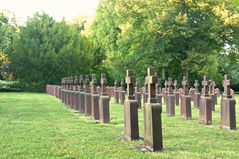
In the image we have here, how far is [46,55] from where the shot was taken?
5384 cm

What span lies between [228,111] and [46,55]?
137 ft

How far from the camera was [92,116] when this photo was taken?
17.2m

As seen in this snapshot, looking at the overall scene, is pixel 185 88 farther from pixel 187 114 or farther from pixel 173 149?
pixel 173 149

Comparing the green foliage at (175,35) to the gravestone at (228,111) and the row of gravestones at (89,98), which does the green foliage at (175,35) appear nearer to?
the row of gravestones at (89,98)

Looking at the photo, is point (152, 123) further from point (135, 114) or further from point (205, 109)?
point (205, 109)

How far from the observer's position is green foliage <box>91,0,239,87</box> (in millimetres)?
44281

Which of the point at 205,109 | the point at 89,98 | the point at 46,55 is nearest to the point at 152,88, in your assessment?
the point at 205,109

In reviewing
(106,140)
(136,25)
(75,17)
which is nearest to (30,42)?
(136,25)

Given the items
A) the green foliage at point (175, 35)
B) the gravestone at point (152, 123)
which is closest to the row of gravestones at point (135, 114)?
the gravestone at point (152, 123)

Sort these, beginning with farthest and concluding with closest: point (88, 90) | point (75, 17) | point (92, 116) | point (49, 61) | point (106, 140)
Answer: point (75, 17), point (49, 61), point (88, 90), point (92, 116), point (106, 140)

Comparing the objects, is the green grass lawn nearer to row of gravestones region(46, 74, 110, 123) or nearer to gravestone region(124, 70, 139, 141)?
gravestone region(124, 70, 139, 141)

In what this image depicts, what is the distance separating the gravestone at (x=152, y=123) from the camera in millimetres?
9521

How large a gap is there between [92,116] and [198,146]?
775 centimetres

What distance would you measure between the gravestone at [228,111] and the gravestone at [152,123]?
4.17 m
